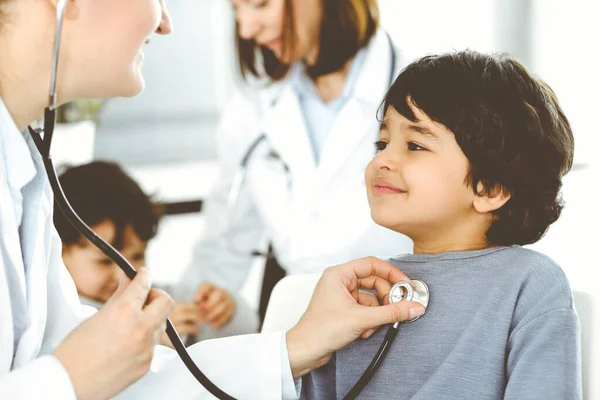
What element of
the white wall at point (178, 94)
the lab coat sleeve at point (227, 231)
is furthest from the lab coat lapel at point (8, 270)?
the white wall at point (178, 94)

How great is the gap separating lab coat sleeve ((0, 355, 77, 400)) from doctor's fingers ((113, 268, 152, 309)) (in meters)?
0.10

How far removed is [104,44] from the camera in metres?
0.96

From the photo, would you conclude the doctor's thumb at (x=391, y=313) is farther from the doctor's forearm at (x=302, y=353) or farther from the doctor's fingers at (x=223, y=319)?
the doctor's fingers at (x=223, y=319)

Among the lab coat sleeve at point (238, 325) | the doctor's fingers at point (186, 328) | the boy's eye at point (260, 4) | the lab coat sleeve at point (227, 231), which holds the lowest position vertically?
the lab coat sleeve at point (238, 325)

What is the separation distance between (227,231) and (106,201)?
1.09 ft

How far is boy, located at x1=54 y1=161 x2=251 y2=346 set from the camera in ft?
5.97

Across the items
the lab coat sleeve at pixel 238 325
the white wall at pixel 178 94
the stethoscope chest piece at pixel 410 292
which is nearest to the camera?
the stethoscope chest piece at pixel 410 292

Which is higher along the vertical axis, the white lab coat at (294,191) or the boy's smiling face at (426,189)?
the boy's smiling face at (426,189)

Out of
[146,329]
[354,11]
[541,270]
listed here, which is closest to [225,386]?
[146,329]

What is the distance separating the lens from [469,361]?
98 centimetres

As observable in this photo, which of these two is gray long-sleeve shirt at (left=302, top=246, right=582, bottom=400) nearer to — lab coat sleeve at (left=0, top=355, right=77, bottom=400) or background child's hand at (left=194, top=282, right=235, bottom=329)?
lab coat sleeve at (left=0, top=355, right=77, bottom=400)

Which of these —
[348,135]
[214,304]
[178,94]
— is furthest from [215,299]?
[178,94]

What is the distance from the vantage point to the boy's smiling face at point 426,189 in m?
1.10

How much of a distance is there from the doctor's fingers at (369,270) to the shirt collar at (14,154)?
1.48 feet
